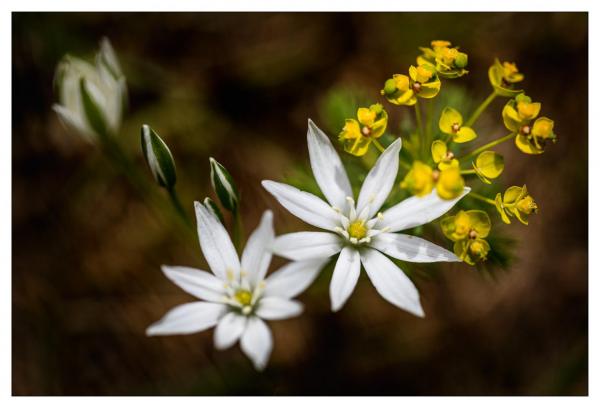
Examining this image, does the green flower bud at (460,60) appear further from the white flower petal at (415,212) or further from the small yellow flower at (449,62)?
the white flower petal at (415,212)

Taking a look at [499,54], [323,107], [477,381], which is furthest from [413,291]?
[499,54]

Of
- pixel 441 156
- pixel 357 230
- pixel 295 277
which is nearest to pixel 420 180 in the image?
pixel 441 156

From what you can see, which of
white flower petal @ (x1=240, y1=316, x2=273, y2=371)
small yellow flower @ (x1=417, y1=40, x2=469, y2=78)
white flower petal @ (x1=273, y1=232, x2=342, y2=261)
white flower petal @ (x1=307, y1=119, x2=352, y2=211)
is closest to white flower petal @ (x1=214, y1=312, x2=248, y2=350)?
white flower petal @ (x1=240, y1=316, x2=273, y2=371)

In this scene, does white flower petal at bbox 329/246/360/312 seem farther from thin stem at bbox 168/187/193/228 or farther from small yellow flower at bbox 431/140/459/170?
thin stem at bbox 168/187/193/228

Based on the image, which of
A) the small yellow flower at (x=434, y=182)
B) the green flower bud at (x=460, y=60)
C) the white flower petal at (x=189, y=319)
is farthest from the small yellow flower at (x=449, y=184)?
the white flower petal at (x=189, y=319)

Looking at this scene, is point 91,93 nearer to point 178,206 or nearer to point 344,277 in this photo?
point 178,206

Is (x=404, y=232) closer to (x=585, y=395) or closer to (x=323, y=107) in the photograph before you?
(x=323, y=107)
